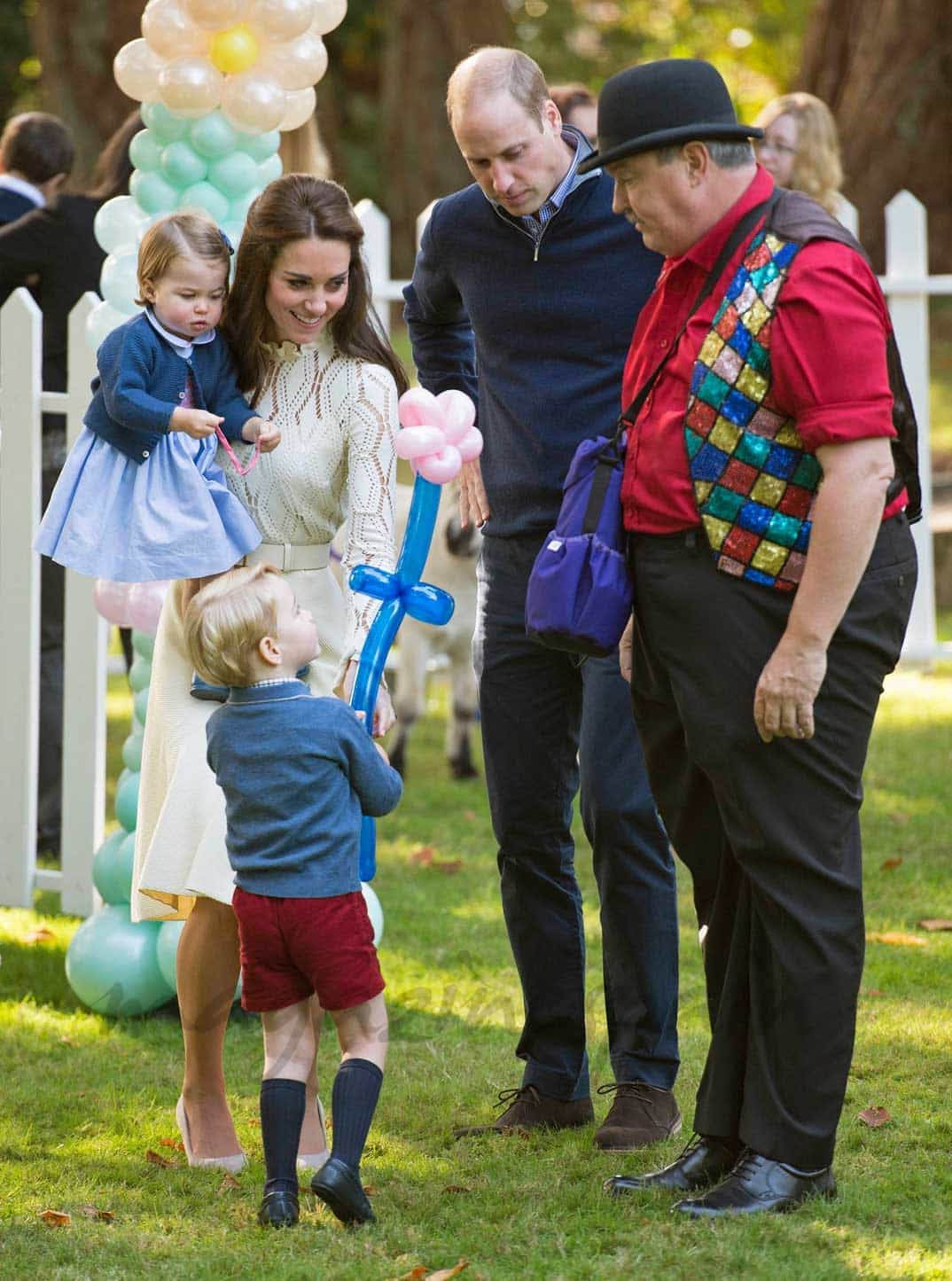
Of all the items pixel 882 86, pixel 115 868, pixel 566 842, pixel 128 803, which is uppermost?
pixel 882 86

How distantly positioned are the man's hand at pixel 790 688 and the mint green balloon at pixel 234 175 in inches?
96.0

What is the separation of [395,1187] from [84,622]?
2381 millimetres

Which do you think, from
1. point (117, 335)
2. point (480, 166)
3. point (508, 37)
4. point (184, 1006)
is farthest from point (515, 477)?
point (508, 37)

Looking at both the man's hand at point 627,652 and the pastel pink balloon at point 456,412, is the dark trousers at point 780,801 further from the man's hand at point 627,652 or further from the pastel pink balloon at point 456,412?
the pastel pink balloon at point 456,412

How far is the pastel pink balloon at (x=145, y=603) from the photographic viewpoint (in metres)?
4.54

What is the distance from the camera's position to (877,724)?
26.6 ft

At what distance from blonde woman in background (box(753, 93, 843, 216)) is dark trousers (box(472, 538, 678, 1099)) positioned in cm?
394

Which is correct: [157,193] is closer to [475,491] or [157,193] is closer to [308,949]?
[475,491]

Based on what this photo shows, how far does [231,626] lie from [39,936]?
9.05 ft

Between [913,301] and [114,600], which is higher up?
[913,301]

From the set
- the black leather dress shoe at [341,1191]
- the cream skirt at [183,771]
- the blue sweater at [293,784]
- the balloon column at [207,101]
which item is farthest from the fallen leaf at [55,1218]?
the balloon column at [207,101]

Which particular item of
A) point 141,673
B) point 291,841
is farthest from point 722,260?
point 141,673

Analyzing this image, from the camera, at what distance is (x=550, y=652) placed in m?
3.85

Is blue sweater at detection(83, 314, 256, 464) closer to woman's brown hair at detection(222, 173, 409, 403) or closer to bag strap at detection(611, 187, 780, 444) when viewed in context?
woman's brown hair at detection(222, 173, 409, 403)
